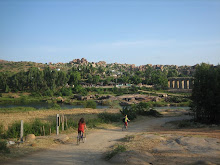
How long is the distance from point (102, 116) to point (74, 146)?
10742 mm

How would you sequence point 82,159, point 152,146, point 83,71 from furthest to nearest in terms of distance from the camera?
point 83,71 < point 152,146 < point 82,159

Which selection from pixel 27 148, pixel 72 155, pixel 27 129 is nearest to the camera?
pixel 72 155

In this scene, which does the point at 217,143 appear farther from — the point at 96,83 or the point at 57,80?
the point at 96,83

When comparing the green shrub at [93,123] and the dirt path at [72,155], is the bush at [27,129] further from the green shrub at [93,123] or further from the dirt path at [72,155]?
the dirt path at [72,155]

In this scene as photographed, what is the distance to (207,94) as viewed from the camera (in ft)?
64.7

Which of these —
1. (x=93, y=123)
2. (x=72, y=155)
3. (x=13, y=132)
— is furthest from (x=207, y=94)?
(x=13, y=132)

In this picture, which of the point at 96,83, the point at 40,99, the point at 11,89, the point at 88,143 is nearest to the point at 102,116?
the point at 88,143

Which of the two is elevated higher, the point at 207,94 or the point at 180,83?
the point at 180,83

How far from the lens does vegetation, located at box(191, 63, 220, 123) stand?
19.5m

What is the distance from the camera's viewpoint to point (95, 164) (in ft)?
29.3

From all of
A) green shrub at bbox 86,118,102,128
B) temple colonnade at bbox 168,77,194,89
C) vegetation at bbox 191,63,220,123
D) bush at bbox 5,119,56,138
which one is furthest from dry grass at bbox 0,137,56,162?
temple colonnade at bbox 168,77,194,89

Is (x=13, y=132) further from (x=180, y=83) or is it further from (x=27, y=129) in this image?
(x=180, y=83)

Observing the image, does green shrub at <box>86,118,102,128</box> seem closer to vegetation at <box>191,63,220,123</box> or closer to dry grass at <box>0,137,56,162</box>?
dry grass at <box>0,137,56,162</box>

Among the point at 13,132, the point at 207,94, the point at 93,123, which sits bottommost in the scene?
the point at 93,123
